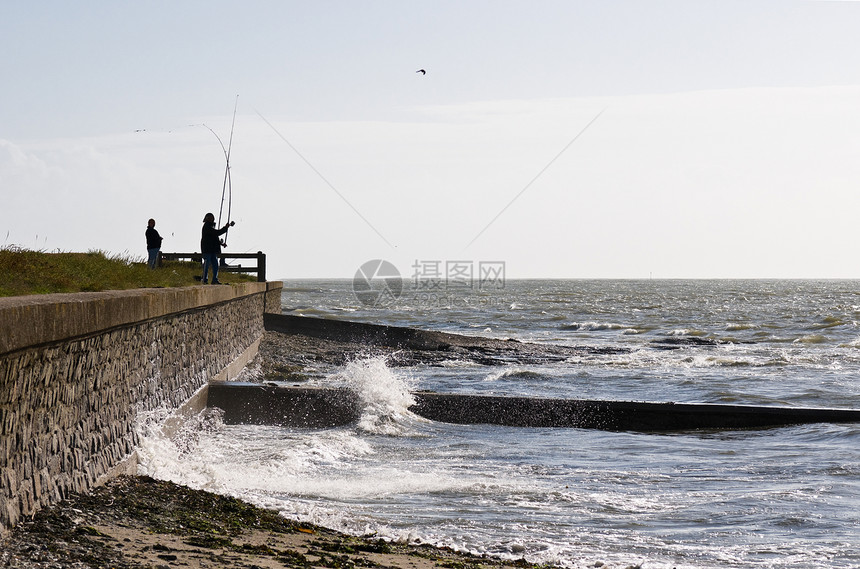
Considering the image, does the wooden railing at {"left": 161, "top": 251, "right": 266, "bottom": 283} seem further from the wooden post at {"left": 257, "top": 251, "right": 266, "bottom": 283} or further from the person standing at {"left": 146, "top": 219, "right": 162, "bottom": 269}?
the person standing at {"left": 146, "top": 219, "right": 162, "bottom": 269}

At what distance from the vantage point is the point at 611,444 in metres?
10.9

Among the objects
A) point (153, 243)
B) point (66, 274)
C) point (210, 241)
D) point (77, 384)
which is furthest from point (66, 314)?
point (153, 243)

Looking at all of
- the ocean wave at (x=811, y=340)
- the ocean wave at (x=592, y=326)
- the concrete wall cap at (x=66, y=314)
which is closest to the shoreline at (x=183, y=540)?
the concrete wall cap at (x=66, y=314)

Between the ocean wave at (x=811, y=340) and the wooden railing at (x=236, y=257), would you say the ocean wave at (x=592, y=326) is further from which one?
the wooden railing at (x=236, y=257)

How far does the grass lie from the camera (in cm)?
716

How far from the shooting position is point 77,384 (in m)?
5.86

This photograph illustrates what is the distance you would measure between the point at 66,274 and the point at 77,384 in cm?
287

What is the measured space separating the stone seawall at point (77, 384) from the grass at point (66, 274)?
64cm

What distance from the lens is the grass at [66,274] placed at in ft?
23.5

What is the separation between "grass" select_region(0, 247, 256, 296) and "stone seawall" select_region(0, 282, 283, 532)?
639mm

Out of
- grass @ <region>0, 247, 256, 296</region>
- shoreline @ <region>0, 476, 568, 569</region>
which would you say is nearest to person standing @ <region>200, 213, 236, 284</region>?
grass @ <region>0, 247, 256, 296</region>

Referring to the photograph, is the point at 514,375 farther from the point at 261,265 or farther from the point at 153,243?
the point at 153,243

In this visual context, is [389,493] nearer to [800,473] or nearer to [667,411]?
[800,473]

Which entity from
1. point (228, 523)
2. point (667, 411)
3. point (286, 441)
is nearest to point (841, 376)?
point (667, 411)
